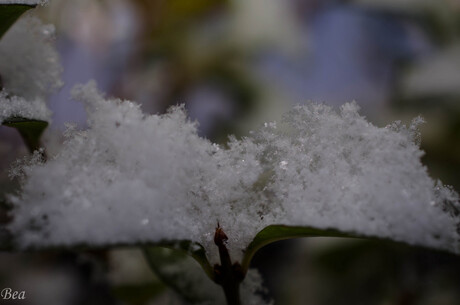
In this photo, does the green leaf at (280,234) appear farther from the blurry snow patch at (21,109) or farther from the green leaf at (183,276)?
the blurry snow patch at (21,109)

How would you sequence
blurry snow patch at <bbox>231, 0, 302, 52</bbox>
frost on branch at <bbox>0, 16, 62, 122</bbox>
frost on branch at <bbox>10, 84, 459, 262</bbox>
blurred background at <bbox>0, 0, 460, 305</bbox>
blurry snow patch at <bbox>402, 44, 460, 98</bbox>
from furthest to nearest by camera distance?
1. blurry snow patch at <bbox>231, 0, 302, 52</bbox>
2. blurry snow patch at <bbox>402, 44, 460, 98</bbox>
3. blurred background at <bbox>0, 0, 460, 305</bbox>
4. frost on branch at <bbox>0, 16, 62, 122</bbox>
5. frost on branch at <bbox>10, 84, 459, 262</bbox>

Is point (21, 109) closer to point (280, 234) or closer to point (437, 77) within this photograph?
point (280, 234)

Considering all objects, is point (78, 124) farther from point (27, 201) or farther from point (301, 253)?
point (301, 253)

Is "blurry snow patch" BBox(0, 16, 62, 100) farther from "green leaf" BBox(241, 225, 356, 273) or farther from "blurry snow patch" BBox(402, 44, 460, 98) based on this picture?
"blurry snow patch" BBox(402, 44, 460, 98)

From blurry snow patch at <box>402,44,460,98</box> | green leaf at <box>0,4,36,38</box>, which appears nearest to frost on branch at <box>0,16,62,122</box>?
green leaf at <box>0,4,36,38</box>

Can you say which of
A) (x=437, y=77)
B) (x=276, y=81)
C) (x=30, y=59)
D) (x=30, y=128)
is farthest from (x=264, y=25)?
(x=30, y=128)

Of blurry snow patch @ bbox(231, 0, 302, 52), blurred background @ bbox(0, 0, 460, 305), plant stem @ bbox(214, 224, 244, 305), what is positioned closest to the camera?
plant stem @ bbox(214, 224, 244, 305)

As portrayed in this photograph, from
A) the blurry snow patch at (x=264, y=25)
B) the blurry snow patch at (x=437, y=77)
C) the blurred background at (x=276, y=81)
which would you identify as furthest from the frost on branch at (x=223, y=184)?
the blurry snow patch at (x=264, y=25)

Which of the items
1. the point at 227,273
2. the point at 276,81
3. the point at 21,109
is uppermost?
the point at 276,81
